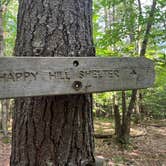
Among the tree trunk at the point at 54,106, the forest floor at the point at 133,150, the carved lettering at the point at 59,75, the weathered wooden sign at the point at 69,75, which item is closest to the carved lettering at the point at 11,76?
the weathered wooden sign at the point at 69,75

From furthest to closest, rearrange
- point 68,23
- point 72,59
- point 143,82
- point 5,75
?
point 68,23 < point 143,82 < point 72,59 < point 5,75

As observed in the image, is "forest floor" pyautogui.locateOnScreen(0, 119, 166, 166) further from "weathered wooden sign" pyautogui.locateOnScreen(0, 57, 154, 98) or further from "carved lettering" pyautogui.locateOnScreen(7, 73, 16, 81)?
"carved lettering" pyautogui.locateOnScreen(7, 73, 16, 81)

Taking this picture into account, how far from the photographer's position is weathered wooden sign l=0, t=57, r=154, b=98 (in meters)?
1.38

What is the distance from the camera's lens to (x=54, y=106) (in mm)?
1851

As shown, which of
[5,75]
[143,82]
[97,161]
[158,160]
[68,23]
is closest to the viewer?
[5,75]

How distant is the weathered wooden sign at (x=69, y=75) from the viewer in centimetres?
138

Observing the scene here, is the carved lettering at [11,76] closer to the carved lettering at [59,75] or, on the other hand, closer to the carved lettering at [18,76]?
the carved lettering at [18,76]

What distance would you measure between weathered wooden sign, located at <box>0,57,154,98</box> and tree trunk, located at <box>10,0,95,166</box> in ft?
1.04

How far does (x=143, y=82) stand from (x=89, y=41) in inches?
20.0

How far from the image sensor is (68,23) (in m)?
1.93

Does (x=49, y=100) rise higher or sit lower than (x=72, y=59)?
lower

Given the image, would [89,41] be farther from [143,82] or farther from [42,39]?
[143,82]

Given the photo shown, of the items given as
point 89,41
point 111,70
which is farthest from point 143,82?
point 89,41

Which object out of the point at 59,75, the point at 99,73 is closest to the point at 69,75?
the point at 59,75
